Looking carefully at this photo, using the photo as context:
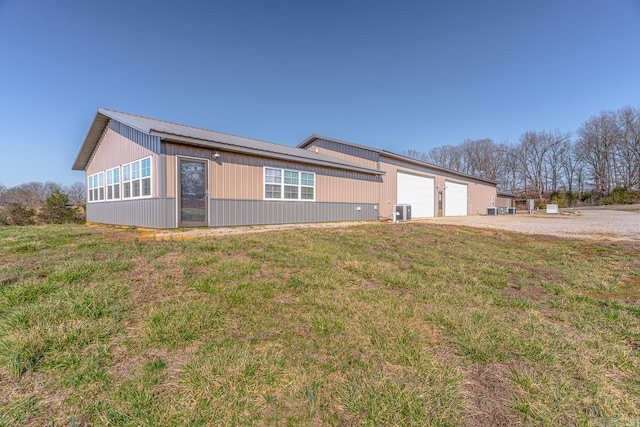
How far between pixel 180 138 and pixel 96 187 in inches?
312

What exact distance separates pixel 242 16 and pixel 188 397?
14288mm

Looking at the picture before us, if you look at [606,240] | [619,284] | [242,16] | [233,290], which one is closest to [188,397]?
[233,290]

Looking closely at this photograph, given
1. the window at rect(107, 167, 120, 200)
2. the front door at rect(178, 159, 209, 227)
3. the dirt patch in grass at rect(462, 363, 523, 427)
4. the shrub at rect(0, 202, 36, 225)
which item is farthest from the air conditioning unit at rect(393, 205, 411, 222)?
the shrub at rect(0, 202, 36, 225)

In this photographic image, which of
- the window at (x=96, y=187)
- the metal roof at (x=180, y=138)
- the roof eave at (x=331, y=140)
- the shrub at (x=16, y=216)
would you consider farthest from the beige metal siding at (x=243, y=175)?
the shrub at (x=16, y=216)

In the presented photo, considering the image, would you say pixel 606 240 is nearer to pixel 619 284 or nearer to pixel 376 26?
pixel 619 284

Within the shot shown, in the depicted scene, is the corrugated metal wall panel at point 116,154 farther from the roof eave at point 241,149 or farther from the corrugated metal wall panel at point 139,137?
the roof eave at point 241,149

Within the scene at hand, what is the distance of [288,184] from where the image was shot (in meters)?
10.6

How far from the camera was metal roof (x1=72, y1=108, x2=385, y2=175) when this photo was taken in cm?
777

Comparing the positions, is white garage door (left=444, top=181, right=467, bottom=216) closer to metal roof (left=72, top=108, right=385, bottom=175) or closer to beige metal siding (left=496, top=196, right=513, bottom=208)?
metal roof (left=72, top=108, right=385, bottom=175)

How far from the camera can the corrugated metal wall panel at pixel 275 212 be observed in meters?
8.68

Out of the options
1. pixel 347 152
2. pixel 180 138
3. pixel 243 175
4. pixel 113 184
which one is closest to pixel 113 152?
pixel 113 184

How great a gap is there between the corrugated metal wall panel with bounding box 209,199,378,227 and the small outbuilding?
0.03m

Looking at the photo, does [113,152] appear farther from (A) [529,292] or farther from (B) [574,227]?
(B) [574,227]

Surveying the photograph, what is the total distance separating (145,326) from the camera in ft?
7.48
